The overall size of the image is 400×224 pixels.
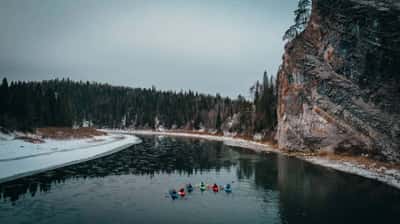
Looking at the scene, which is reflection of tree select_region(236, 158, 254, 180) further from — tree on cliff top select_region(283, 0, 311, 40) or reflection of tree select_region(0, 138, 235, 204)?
tree on cliff top select_region(283, 0, 311, 40)

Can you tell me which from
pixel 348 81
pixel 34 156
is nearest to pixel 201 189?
pixel 34 156

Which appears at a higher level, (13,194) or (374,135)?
(374,135)

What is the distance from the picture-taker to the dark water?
25047mm

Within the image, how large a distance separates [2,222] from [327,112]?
5938 cm

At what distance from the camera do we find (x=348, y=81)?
60.8 meters

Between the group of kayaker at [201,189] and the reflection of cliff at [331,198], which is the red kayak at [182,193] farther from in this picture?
the reflection of cliff at [331,198]

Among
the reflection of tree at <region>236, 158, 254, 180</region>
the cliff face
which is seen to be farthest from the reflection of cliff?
the cliff face

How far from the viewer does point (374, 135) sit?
177 feet

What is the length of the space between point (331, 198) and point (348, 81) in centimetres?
3657

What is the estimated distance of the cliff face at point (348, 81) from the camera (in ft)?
177

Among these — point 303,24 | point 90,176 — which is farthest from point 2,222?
point 303,24

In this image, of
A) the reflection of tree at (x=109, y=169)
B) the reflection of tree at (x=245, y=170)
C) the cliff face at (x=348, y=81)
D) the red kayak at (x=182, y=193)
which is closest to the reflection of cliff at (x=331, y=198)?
the reflection of tree at (x=245, y=170)

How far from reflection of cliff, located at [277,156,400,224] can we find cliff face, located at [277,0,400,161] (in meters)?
16.1

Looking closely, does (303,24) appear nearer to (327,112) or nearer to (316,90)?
(316,90)
